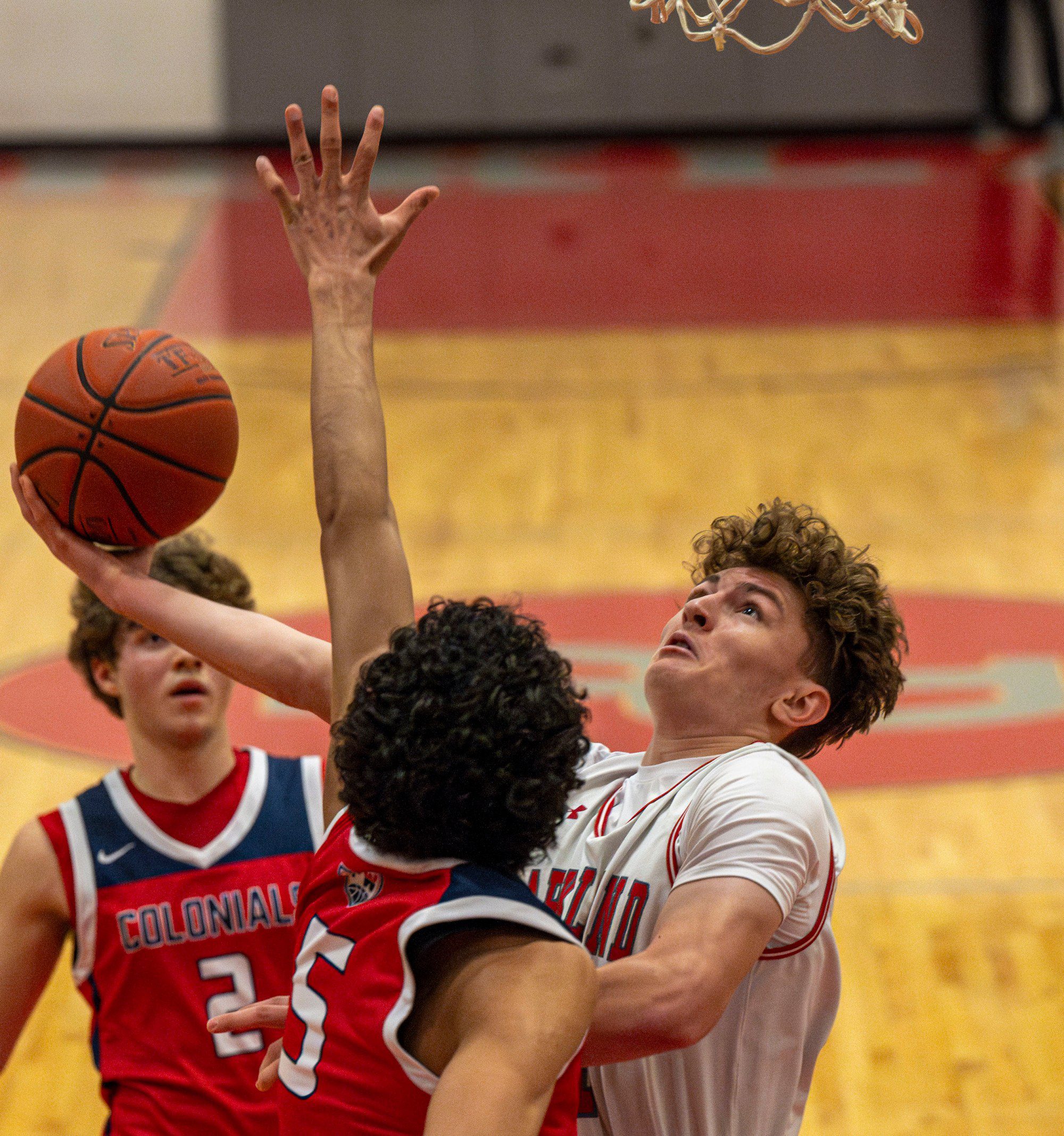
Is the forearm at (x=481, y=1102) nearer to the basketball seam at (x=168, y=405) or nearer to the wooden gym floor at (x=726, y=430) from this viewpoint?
the basketball seam at (x=168, y=405)

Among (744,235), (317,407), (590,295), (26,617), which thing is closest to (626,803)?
(317,407)

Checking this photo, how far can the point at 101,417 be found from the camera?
8.96 ft

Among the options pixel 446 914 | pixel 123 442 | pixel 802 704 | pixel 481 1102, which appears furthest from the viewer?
pixel 123 442

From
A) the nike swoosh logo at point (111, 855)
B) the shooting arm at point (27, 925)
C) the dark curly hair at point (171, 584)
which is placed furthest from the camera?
the dark curly hair at point (171, 584)

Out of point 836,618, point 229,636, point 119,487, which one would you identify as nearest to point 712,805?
point 836,618

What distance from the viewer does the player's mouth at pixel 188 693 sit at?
10.9 ft

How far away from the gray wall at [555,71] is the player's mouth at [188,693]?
524 inches

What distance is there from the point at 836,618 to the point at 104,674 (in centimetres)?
164

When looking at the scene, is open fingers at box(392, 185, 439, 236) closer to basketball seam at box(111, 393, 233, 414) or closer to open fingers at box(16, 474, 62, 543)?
basketball seam at box(111, 393, 233, 414)

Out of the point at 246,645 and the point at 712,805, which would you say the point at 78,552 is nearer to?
the point at 246,645

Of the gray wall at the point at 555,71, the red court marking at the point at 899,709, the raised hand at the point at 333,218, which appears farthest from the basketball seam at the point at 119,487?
the gray wall at the point at 555,71

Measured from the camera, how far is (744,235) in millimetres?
13453

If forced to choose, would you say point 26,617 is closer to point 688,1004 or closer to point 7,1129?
point 7,1129

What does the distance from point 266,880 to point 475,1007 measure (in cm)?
153
